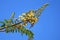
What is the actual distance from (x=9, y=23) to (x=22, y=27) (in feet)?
0.32

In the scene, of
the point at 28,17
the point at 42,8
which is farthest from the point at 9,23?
the point at 42,8

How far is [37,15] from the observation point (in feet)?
2.03

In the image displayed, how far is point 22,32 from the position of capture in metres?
0.59

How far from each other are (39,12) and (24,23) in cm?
11

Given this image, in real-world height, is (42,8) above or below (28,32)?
above

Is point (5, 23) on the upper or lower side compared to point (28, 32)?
upper

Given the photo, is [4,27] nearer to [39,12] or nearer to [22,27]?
[22,27]

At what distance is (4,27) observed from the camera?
66 cm

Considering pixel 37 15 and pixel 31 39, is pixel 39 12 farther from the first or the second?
pixel 31 39

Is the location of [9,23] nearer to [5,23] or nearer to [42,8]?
[5,23]

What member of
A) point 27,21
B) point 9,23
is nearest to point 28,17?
point 27,21

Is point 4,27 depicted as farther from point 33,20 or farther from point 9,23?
point 33,20

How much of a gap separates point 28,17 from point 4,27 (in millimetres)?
171

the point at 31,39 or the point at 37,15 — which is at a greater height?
the point at 37,15
